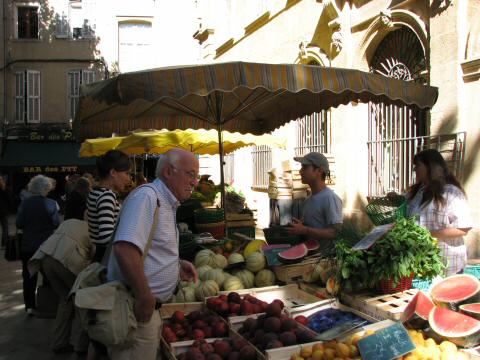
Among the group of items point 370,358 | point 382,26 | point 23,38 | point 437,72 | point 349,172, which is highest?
point 23,38

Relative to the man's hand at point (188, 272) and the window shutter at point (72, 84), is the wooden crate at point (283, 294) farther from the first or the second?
A: the window shutter at point (72, 84)

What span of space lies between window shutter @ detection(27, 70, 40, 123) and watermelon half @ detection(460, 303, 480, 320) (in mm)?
A: 26141

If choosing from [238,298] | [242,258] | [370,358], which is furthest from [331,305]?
[242,258]

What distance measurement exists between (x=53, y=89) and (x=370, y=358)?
26.5m

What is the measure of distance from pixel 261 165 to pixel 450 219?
10980mm

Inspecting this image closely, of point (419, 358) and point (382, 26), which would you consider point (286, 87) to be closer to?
point (419, 358)

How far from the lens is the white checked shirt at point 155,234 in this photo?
97.5 inches

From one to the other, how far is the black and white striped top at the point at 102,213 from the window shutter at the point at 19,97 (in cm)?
2401

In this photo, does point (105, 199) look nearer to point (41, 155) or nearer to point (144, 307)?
point (144, 307)

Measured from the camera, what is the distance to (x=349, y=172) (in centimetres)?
966

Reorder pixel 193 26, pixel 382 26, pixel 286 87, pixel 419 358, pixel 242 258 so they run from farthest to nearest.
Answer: pixel 193 26 < pixel 382 26 < pixel 242 258 < pixel 286 87 < pixel 419 358

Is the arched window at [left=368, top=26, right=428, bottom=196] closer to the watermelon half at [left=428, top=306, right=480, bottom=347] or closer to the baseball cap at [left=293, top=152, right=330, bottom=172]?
the baseball cap at [left=293, top=152, right=330, bottom=172]

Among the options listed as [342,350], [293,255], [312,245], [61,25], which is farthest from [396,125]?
[61,25]

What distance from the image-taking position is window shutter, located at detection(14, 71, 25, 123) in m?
25.7
